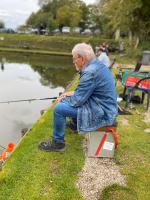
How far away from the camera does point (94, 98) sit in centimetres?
441

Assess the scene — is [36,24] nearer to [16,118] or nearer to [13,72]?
[13,72]

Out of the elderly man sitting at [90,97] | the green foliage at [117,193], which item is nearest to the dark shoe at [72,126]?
the elderly man sitting at [90,97]

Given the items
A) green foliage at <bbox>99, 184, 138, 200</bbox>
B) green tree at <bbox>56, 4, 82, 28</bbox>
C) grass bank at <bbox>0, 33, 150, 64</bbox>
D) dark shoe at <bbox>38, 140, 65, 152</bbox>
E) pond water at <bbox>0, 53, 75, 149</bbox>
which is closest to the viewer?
green foliage at <bbox>99, 184, 138, 200</bbox>

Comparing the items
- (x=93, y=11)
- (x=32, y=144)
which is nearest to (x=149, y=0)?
(x=32, y=144)

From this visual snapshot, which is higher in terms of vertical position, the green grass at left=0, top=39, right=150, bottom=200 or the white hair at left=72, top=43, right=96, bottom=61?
the white hair at left=72, top=43, right=96, bottom=61

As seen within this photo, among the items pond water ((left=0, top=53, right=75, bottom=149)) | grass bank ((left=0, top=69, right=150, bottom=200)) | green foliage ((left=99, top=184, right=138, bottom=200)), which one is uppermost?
grass bank ((left=0, top=69, right=150, bottom=200))

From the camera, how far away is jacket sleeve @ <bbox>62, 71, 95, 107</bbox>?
14.0 ft

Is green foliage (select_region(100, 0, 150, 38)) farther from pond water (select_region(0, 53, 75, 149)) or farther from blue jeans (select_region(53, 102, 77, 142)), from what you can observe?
blue jeans (select_region(53, 102, 77, 142))

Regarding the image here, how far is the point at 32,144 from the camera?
5.24m

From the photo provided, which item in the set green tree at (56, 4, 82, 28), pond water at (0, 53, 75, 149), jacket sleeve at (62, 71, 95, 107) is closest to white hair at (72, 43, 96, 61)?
jacket sleeve at (62, 71, 95, 107)

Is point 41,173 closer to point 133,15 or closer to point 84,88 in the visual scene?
point 84,88

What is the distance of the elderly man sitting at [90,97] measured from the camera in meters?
4.30

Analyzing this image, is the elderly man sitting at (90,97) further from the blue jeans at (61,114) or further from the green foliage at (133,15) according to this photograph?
the green foliage at (133,15)

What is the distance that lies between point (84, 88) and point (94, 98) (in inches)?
9.1
